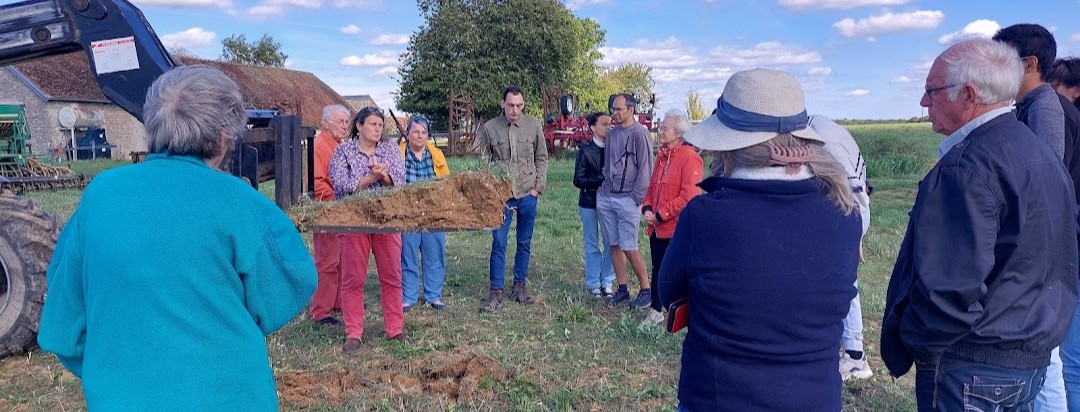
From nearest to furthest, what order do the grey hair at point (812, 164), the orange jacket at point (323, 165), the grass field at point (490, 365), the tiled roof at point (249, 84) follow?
1. the grey hair at point (812, 164)
2. the grass field at point (490, 365)
3. the orange jacket at point (323, 165)
4. the tiled roof at point (249, 84)

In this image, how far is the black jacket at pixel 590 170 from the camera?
7117 mm

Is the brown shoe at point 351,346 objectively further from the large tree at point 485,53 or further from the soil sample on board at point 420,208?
the large tree at point 485,53

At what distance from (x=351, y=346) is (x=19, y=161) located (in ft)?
58.0

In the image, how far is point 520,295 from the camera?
7086mm

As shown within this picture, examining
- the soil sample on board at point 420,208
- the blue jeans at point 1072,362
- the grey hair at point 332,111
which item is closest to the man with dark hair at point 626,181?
the soil sample on board at point 420,208

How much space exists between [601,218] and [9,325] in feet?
15.2

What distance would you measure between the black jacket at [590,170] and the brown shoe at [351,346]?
8.42 ft

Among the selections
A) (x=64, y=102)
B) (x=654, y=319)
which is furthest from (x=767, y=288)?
(x=64, y=102)

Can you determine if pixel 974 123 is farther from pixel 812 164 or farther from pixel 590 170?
pixel 590 170

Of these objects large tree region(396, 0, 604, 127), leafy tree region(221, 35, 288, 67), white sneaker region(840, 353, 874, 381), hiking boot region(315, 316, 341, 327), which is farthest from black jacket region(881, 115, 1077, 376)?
leafy tree region(221, 35, 288, 67)

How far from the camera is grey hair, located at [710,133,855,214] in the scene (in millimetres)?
2258

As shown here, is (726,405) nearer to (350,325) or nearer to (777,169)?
(777,169)

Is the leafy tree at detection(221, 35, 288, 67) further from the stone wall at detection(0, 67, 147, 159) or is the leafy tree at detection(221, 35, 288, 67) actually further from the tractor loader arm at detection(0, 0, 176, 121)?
the tractor loader arm at detection(0, 0, 176, 121)

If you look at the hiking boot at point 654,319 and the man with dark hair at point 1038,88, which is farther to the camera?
the hiking boot at point 654,319
